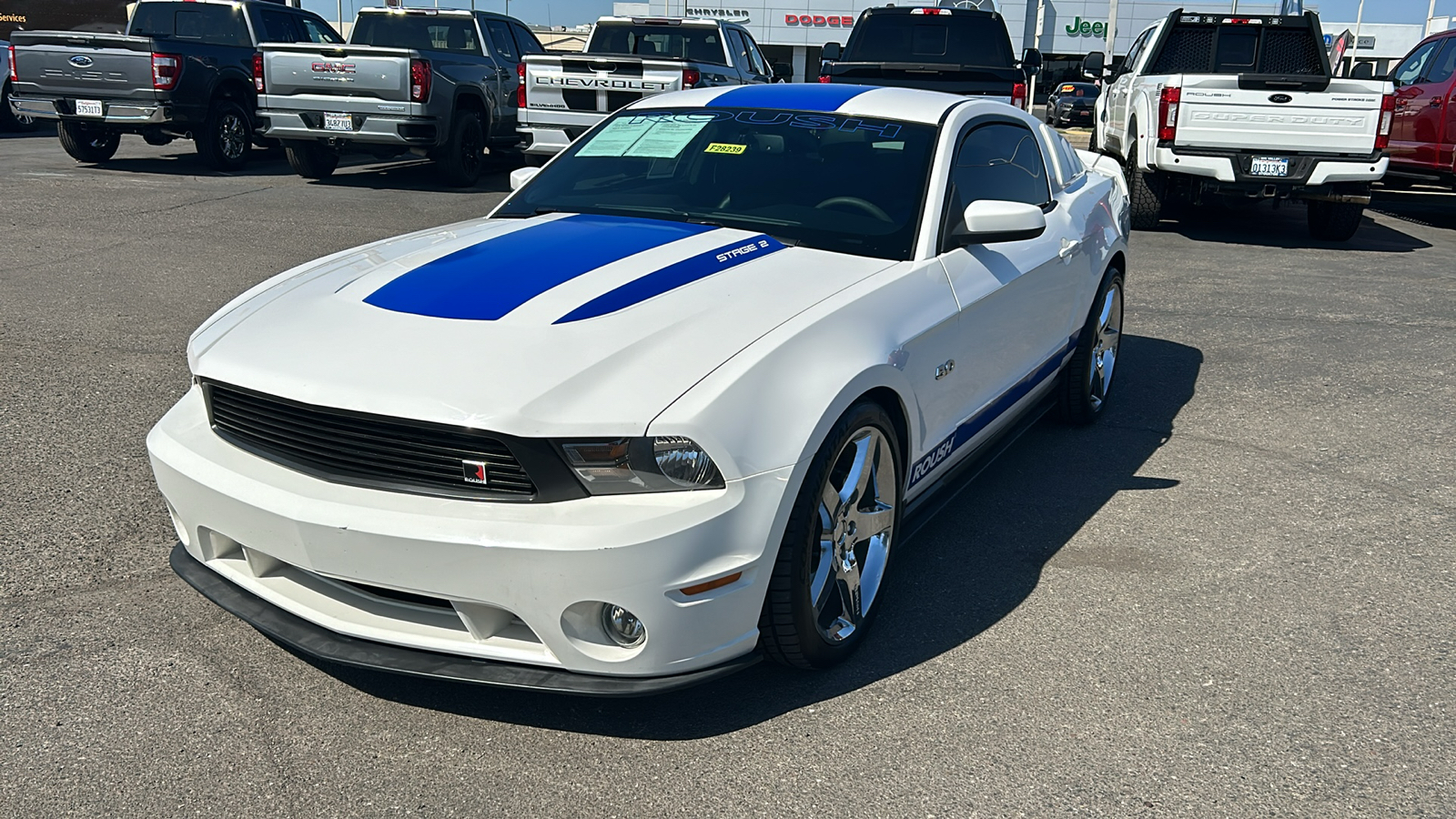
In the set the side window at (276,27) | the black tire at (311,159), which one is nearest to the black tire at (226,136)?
the black tire at (311,159)

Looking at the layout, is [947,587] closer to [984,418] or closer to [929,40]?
[984,418]

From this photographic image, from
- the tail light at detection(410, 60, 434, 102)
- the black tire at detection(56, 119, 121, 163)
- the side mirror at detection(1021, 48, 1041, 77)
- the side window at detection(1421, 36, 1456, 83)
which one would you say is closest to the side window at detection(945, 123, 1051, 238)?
the tail light at detection(410, 60, 434, 102)

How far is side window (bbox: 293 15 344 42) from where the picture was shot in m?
16.0

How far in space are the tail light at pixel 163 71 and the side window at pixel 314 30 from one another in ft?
8.28

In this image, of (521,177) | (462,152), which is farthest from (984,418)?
(462,152)

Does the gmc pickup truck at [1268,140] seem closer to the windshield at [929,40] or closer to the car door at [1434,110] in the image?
the car door at [1434,110]

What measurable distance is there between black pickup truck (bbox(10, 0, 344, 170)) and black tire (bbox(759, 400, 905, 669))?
39.6ft

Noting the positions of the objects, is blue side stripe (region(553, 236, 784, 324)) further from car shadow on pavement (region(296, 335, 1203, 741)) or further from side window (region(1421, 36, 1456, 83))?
side window (region(1421, 36, 1456, 83))

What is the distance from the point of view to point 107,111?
13.7m

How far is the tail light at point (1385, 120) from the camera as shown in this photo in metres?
10.9

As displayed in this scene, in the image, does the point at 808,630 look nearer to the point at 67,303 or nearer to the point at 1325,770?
the point at 1325,770

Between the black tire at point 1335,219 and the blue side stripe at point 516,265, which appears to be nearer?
the blue side stripe at point 516,265

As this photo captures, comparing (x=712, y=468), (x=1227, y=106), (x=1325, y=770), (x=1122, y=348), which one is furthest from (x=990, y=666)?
(x=1227, y=106)

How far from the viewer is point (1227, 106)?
11180 millimetres
